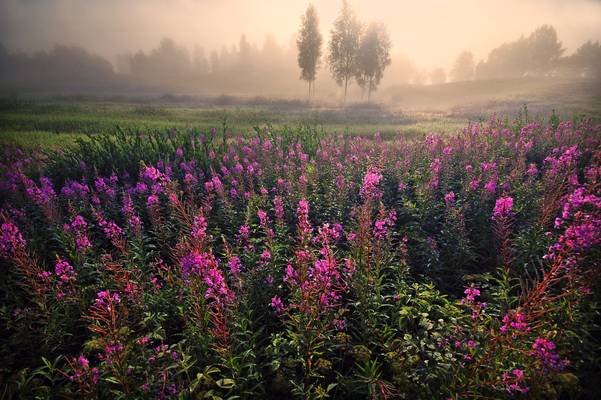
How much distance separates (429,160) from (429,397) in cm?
676

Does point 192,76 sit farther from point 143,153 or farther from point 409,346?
point 409,346

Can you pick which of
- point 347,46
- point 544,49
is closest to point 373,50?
point 347,46

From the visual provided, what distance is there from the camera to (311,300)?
2.69 metres

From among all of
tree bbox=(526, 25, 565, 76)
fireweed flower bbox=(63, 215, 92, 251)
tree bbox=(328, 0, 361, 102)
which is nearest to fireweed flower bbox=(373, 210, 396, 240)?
fireweed flower bbox=(63, 215, 92, 251)

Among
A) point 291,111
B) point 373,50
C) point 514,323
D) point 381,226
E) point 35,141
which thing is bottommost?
point 514,323

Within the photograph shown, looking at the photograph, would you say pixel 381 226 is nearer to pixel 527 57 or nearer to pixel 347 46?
pixel 347 46

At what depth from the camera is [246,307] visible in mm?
3176

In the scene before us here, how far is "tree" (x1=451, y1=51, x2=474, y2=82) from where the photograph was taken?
118m

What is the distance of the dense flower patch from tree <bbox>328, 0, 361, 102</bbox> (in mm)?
53323

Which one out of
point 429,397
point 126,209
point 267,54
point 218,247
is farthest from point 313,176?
point 267,54

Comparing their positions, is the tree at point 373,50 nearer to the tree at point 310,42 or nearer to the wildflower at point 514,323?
the tree at point 310,42

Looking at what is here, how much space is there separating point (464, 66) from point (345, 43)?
298 ft

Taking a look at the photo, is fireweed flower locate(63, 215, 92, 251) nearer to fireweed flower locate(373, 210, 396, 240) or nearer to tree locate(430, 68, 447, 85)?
fireweed flower locate(373, 210, 396, 240)

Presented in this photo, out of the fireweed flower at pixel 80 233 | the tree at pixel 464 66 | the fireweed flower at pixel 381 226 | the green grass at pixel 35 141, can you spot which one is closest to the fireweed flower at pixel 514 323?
the fireweed flower at pixel 381 226
